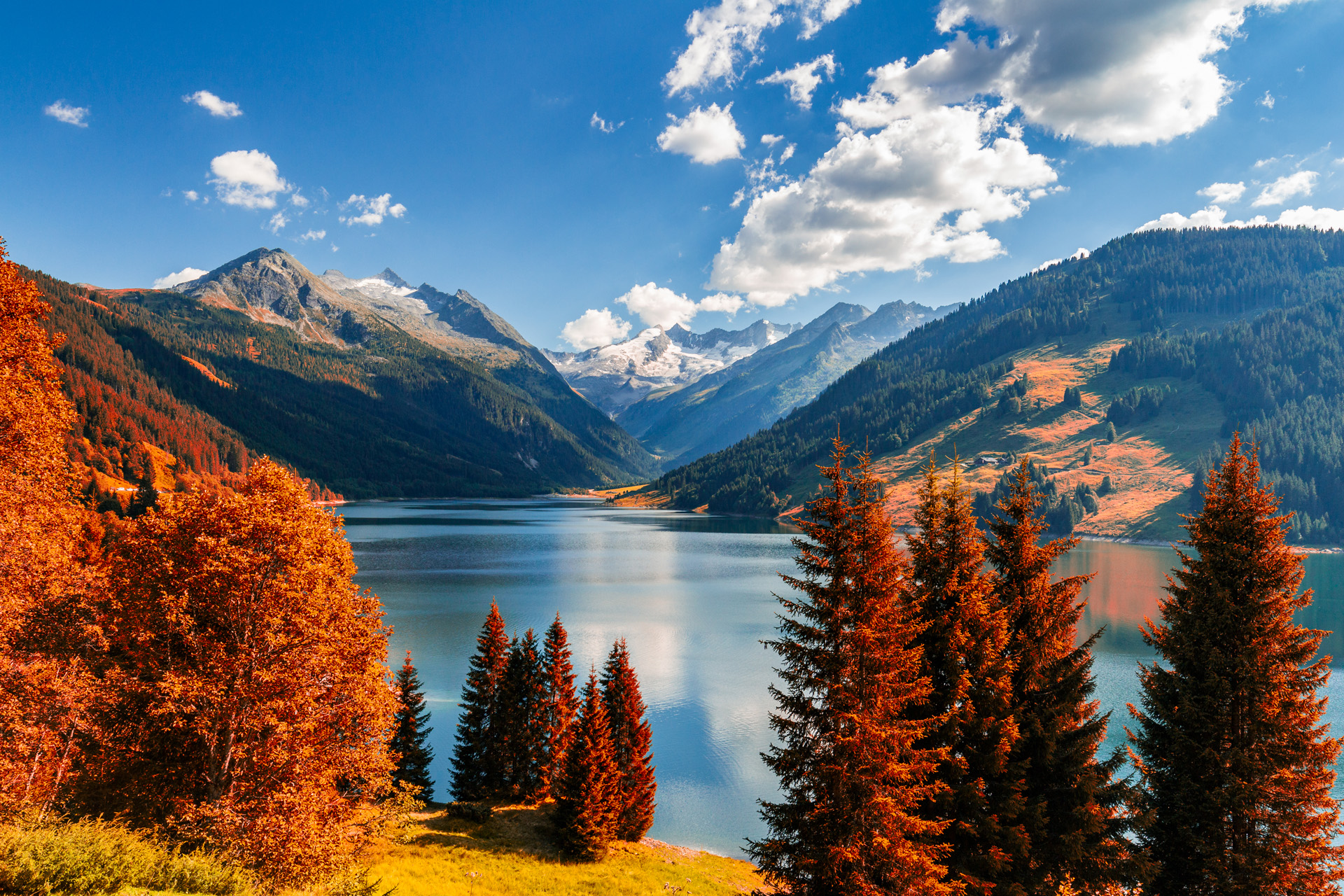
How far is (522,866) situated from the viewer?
2791cm

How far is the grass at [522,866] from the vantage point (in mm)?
24516

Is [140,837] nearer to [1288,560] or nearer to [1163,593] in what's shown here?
[1288,560]

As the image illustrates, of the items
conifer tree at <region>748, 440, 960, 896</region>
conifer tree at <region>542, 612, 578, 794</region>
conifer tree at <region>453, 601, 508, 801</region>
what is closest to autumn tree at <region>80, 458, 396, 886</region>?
conifer tree at <region>748, 440, 960, 896</region>

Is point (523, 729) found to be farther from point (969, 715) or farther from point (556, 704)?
point (969, 715)

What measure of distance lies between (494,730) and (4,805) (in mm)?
22640

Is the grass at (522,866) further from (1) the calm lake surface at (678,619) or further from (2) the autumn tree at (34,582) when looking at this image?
(2) the autumn tree at (34,582)

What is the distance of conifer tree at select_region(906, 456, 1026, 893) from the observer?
669 inches

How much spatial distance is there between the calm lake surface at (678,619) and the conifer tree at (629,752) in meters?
3.10

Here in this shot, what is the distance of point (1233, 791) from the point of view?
17125 mm

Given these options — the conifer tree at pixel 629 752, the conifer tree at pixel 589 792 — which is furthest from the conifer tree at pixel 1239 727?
the conifer tree at pixel 629 752

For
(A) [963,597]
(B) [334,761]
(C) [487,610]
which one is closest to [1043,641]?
(A) [963,597]

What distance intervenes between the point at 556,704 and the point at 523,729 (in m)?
2.37

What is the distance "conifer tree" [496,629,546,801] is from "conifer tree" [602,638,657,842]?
14.1 ft

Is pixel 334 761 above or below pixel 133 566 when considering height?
below
